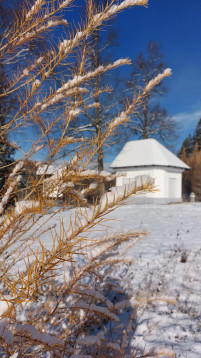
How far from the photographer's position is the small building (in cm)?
1677

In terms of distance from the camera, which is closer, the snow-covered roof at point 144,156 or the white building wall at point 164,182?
the white building wall at point 164,182

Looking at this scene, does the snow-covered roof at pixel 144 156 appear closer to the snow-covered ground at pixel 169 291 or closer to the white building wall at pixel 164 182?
the white building wall at pixel 164 182

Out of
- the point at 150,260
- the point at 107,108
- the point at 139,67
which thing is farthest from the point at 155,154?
the point at 150,260

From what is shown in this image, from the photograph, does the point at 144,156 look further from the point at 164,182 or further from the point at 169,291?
the point at 169,291

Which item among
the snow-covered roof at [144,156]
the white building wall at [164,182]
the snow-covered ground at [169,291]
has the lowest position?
the snow-covered ground at [169,291]

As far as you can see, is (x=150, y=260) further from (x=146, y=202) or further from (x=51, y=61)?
(x=146, y=202)

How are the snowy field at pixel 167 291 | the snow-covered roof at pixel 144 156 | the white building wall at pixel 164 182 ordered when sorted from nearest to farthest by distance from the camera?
the snowy field at pixel 167 291, the white building wall at pixel 164 182, the snow-covered roof at pixel 144 156

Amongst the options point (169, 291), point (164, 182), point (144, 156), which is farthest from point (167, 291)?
point (144, 156)

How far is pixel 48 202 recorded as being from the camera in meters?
1.00

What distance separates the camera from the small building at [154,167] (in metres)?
16.8

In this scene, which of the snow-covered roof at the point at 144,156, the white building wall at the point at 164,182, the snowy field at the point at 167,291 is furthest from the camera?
the snow-covered roof at the point at 144,156

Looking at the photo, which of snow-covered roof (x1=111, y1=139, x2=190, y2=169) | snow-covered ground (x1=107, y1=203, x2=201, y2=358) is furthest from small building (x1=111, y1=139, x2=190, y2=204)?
snow-covered ground (x1=107, y1=203, x2=201, y2=358)

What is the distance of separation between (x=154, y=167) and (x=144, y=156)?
52.8 inches

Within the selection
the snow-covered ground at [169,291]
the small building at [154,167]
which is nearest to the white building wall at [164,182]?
the small building at [154,167]
